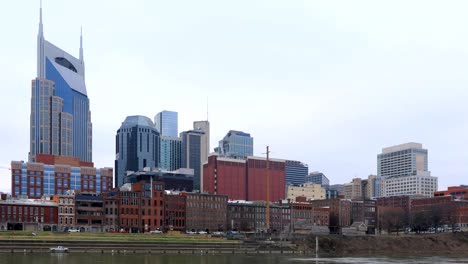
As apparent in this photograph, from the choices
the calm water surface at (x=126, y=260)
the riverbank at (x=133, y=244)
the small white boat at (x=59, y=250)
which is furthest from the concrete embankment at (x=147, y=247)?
the calm water surface at (x=126, y=260)

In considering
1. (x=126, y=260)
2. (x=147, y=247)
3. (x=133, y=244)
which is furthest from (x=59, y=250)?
(x=126, y=260)

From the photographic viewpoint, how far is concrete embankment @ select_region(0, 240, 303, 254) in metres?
150

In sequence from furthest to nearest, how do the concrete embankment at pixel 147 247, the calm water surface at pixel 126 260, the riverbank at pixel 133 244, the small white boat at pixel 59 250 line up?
the riverbank at pixel 133 244 < the concrete embankment at pixel 147 247 < the small white boat at pixel 59 250 < the calm water surface at pixel 126 260

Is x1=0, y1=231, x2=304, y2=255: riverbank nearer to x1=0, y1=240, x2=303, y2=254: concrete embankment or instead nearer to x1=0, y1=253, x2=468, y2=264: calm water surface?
x1=0, y1=240, x2=303, y2=254: concrete embankment

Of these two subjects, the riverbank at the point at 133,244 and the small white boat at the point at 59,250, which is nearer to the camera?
the small white boat at the point at 59,250

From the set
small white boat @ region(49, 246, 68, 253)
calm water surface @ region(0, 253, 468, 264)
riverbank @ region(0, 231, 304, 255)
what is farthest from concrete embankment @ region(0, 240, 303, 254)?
calm water surface @ region(0, 253, 468, 264)

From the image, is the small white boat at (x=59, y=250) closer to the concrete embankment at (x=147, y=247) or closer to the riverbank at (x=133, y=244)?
the riverbank at (x=133, y=244)

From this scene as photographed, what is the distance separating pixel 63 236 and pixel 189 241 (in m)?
31.8

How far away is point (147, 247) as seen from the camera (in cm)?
16300

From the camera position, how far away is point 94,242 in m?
160

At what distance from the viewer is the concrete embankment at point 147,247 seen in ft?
493

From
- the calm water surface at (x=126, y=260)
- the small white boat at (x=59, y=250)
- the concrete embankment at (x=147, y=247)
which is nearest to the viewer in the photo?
the calm water surface at (x=126, y=260)

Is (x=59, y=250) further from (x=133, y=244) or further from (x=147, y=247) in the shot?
(x=147, y=247)

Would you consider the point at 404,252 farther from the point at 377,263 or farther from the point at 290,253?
the point at 377,263
